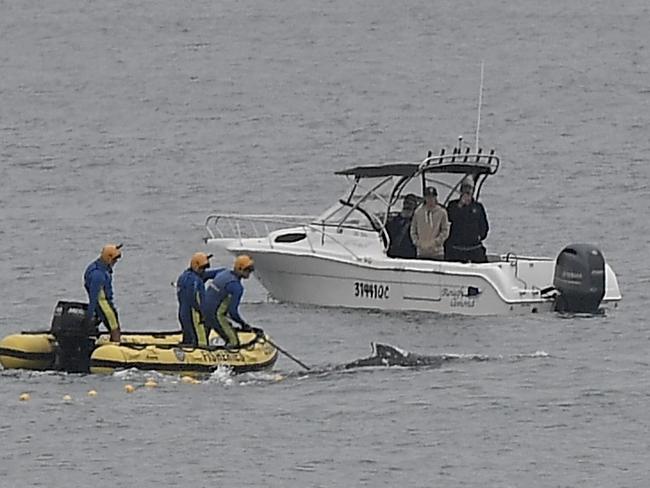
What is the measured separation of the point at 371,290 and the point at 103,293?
662cm

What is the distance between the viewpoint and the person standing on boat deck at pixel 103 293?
27.9 metres

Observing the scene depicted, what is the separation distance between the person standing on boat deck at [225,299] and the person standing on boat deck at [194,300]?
0.17m

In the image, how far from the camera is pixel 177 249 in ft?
138

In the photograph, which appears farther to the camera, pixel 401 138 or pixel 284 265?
pixel 401 138

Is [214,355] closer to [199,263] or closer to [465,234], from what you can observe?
[199,263]

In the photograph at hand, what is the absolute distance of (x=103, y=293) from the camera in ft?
91.9

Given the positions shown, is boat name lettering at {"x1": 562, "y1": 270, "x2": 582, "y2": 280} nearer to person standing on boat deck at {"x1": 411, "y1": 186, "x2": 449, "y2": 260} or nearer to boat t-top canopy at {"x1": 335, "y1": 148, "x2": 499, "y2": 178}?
person standing on boat deck at {"x1": 411, "y1": 186, "x2": 449, "y2": 260}

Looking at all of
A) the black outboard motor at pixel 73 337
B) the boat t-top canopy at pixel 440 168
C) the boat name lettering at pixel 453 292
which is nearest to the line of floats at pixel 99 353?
the black outboard motor at pixel 73 337

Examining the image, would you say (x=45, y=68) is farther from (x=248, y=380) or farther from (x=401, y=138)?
(x=248, y=380)

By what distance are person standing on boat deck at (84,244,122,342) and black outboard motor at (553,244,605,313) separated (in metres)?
7.25

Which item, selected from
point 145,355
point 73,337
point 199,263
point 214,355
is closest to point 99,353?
point 73,337

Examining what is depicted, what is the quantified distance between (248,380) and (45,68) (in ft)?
154

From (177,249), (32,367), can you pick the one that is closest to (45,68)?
(177,249)

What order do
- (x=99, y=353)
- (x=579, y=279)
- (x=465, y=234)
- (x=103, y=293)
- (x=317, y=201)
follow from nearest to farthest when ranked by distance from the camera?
(x=99, y=353)
(x=103, y=293)
(x=579, y=279)
(x=465, y=234)
(x=317, y=201)
